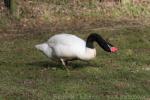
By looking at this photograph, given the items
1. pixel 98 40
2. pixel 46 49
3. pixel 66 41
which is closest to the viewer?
pixel 66 41

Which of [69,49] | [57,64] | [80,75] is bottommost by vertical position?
[57,64]

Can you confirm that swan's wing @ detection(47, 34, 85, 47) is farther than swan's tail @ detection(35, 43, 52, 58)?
No

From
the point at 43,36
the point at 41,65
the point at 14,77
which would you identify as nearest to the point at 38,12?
the point at 43,36

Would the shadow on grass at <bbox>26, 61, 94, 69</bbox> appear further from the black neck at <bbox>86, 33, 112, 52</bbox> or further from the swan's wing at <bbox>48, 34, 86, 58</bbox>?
the black neck at <bbox>86, 33, 112, 52</bbox>

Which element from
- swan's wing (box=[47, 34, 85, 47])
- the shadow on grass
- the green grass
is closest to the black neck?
swan's wing (box=[47, 34, 85, 47])

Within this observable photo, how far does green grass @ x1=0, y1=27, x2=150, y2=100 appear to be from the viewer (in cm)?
846

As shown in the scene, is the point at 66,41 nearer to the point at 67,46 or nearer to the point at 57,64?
the point at 67,46

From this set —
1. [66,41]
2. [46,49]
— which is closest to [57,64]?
[46,49]

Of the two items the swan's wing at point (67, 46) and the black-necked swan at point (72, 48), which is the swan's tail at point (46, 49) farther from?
the swan's wing at point (67, 46)

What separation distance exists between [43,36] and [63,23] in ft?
6.45

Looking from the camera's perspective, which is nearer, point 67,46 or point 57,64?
point 67,46

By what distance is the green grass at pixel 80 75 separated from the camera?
27.8 feet

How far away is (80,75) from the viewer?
33.1ft

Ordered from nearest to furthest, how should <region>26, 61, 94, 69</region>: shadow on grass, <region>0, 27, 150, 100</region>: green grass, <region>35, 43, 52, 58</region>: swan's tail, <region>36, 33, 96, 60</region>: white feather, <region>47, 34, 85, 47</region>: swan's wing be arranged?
<region>0, 27, 150, 100</region>: green grass
<region>36, 33, 96, 60</region>: white feather
<region>47, 34, 85, 47</region>: swan's wing
<region>35, 43, 52, 58</region>: swan's tail
<region>26, 61, 94, 69</region>: shadow on grass
